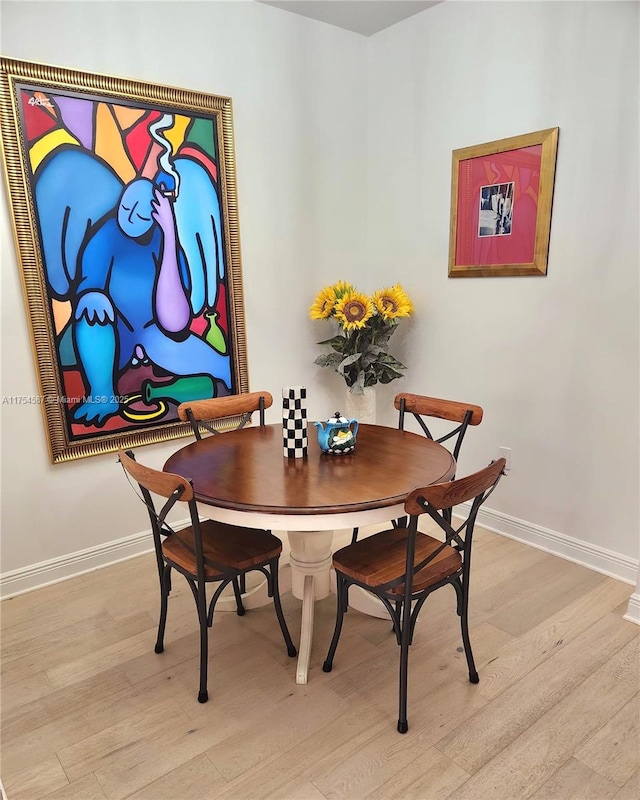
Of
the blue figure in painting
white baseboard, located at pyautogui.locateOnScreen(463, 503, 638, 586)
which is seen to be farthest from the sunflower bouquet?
white baseboard, located at pyautogui.locateOnScreen(463, 503, 638, 586)

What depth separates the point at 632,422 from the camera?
96.5 inches

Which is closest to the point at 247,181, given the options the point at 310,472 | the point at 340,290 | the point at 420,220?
the point at 340,290

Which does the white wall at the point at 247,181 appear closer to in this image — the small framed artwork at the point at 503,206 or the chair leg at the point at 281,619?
the small framed artwork at the point at 503,206

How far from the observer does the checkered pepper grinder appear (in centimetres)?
206

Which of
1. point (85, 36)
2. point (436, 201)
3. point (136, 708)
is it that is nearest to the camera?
point (136, 708)

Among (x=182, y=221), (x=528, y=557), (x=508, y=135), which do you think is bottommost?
(x=528, y=557)

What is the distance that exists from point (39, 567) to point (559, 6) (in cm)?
345

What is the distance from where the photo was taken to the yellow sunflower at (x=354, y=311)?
3004mm

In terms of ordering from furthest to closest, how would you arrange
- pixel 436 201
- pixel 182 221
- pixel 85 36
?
pixel 436 201 < pixel 182 221 < pixel 85 36

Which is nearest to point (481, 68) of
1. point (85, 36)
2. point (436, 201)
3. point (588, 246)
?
point (436, 201)

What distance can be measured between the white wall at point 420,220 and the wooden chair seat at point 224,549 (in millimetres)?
920

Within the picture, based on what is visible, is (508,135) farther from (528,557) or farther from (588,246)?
(528,557)

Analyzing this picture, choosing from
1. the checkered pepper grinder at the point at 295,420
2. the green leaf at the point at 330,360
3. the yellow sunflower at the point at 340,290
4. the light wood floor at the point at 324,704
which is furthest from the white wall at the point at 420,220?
the checkered pepper grinder at the point at 295,420

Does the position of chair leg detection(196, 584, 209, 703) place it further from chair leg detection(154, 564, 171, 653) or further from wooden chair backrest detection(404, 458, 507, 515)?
wooden chair backrest detection(404, 458, 507, 515)
